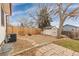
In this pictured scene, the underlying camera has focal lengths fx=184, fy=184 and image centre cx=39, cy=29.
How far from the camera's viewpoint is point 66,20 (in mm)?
1985

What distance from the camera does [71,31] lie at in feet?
6.58

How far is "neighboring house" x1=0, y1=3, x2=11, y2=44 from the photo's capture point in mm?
1955

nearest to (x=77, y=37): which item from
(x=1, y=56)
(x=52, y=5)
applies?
(x=52, y=5)

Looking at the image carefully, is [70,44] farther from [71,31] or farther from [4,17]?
[4,17]

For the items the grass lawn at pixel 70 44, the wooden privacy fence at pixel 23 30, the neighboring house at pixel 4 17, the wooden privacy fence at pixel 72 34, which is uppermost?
the neighboring house at pixel 4 17

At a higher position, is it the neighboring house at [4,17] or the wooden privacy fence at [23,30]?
the neighboring house at [4,17]

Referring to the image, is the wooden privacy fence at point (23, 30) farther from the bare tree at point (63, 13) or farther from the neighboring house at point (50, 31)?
the bare tree at point (63, 13)

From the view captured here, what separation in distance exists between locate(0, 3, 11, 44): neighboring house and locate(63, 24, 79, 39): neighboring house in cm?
63

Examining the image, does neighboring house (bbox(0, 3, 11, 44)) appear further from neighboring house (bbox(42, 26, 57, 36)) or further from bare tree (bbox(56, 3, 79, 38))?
bare tree (bbox(56, 3, 79, 38))

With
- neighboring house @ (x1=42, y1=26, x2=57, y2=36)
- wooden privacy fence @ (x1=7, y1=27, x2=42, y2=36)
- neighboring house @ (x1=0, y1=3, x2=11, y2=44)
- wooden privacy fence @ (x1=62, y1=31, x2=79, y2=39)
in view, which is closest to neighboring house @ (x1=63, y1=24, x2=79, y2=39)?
wooden privacy fence @ (x1=62, y1=31, x2=79, y2=39)

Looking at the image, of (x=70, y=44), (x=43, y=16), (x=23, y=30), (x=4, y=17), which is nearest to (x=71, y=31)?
(x=70, y=44)

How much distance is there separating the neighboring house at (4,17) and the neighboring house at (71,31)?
0.63 meters

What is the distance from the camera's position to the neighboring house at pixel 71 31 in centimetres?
198

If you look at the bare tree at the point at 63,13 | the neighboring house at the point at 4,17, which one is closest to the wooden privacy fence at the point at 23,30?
the neighboring house at the point at 4,17
